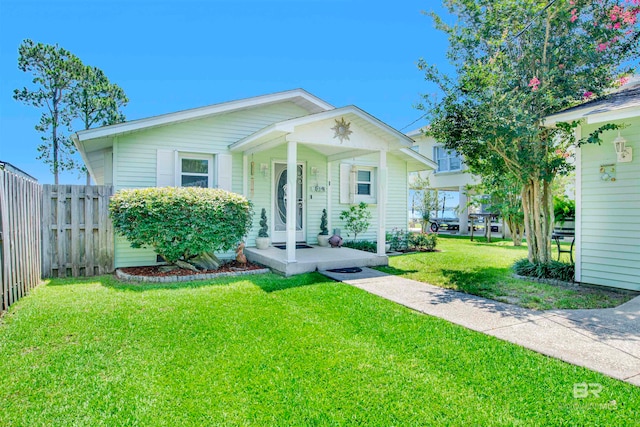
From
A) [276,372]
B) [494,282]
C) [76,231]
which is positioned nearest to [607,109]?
[494,282]

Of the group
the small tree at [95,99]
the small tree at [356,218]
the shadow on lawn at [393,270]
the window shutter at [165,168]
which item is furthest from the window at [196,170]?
the small tree at [95,99]

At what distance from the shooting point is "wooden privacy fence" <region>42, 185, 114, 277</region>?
22.8 feet

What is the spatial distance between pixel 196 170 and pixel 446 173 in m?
13.5

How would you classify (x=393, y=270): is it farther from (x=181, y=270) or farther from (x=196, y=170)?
(x=196, y=170)

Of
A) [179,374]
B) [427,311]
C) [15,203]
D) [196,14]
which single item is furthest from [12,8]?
[427,311]

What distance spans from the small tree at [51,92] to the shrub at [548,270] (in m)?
22.8

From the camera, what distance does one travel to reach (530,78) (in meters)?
7.07

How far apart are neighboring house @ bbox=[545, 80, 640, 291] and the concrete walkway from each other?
0.84 metres

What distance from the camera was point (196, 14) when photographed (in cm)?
1159

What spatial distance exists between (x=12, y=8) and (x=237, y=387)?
1585 cm

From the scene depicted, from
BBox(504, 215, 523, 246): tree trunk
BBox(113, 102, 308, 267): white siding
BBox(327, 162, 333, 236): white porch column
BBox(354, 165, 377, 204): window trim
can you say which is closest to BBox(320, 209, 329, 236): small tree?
BBox(327, 162, 333, 236): white porch column

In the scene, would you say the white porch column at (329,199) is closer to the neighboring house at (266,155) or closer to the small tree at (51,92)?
the neighboring house at (266,155)

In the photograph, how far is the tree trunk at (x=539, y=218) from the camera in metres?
7.04

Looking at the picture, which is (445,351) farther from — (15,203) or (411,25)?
(411,25)
